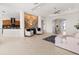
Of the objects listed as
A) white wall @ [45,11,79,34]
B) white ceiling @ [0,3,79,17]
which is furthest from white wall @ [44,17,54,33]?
white ceiling @ [0,3,79,17]

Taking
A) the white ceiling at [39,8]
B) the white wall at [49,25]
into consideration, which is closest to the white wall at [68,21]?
the white wall at [49,25]

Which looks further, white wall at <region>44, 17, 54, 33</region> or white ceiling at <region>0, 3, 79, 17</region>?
white wall at <region>44, 17, 54, 33</region>

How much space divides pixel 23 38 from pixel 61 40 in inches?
74.1

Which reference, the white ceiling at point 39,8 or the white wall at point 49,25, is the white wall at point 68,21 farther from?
the white ceiling at point 39,8

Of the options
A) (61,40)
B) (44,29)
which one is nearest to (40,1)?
(44,29)

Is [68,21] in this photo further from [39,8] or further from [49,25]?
[39,8]

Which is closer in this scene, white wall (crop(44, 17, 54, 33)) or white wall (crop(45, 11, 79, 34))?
white wall (crop(45, 11, 79, 34))

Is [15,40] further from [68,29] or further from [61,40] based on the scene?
[68,29]

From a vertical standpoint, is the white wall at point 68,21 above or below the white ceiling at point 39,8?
below

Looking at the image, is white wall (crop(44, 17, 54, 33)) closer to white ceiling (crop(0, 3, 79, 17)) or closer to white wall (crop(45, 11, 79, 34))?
white wall (crop(45, 11, 79, 34))

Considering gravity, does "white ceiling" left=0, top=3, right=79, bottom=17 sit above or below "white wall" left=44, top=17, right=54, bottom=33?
above

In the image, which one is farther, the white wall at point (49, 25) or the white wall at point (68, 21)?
the white wall at point (49, 25)
